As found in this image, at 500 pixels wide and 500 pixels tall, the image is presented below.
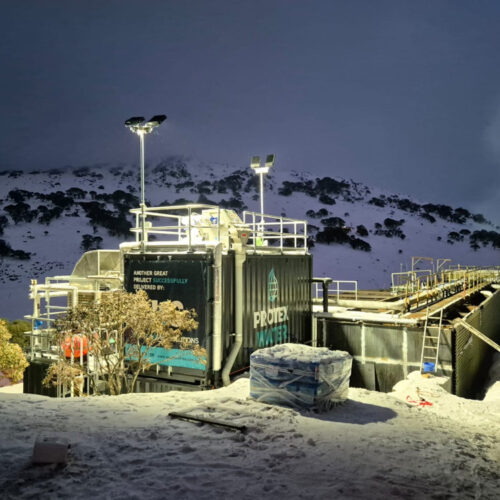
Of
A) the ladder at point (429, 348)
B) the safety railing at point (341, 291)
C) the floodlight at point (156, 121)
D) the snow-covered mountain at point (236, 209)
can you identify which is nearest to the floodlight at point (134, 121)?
the floodlight at point (156, 121)

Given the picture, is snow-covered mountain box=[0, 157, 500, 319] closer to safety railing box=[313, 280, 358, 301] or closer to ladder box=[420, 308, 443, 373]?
Result: safety railing box=[313, 280, 358, 301]

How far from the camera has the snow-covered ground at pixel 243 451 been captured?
573 cm

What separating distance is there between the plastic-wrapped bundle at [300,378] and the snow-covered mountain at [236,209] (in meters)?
33.9

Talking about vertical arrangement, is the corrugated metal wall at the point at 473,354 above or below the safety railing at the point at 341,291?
below

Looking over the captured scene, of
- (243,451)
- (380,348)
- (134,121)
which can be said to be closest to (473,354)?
Answer: (380,348)

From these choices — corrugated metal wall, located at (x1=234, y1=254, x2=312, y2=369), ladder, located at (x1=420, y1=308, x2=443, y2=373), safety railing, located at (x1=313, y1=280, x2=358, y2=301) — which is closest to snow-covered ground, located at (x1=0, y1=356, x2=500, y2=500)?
corrugated metal wall, located at (x1=234, y1=254, x2=312, y2=369)

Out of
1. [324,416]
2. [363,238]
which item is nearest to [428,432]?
[324,416]

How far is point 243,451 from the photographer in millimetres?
6910

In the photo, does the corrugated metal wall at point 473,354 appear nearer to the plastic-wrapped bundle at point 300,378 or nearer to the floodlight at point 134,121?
the plastic-wrapped bundle at point 300,378

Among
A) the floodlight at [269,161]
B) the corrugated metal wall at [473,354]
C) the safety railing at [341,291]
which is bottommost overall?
the corrugated metal wall at [473,354]

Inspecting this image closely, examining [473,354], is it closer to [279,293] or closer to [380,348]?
[380,348]

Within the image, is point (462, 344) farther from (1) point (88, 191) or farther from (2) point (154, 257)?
(1) point (88, 191)

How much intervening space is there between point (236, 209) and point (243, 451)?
74478 mm

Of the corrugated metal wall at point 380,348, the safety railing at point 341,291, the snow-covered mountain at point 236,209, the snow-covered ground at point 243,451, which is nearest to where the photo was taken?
the snow-covered ground at point 243,451
